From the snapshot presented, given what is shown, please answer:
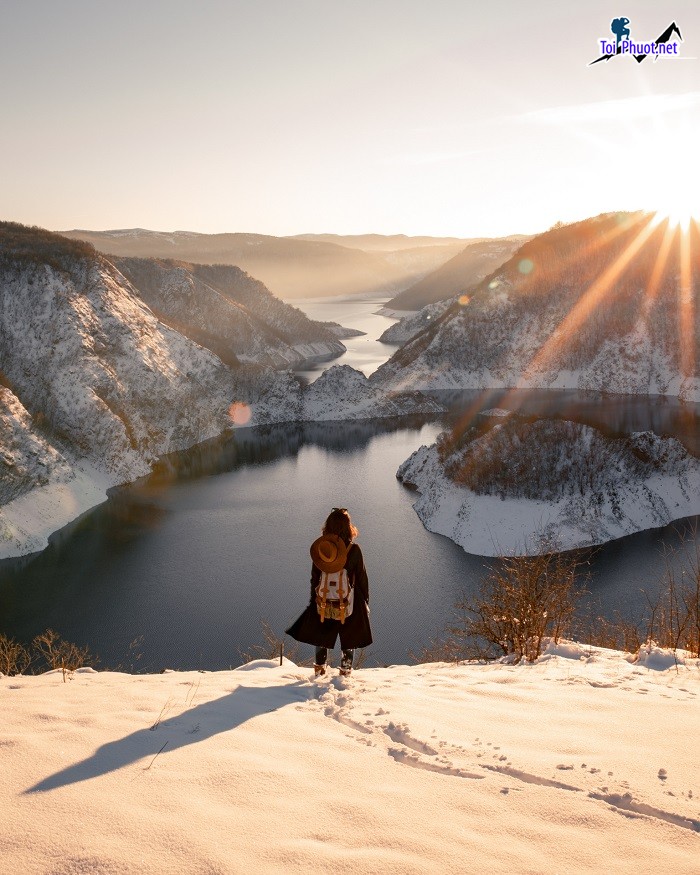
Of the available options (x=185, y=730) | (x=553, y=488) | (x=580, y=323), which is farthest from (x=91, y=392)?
(x=580, y=323)

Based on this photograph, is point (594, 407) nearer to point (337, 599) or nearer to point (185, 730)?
point (337, 599)

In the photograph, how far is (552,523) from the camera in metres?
45.0

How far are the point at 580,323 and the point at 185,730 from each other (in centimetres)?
12835

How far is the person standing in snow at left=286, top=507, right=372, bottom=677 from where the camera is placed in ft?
29.3

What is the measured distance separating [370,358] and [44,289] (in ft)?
322

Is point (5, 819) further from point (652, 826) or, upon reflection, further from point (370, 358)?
point (370, 358)

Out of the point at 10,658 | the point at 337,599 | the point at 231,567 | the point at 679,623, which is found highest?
the point at 337,599

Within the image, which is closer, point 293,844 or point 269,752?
point 293,844

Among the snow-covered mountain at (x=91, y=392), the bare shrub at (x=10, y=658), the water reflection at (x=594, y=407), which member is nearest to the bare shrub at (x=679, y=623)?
the bare shrub at (x=10, y=658)

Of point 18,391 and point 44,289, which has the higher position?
point 44,289

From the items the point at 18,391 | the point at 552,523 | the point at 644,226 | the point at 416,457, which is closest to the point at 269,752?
the point at 552,523

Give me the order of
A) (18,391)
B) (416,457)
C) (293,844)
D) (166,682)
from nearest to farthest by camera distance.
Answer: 1. (293,844)
2. (166,682)
3. (416,457)
4. (18,391)

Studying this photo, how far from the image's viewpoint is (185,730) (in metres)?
6.03

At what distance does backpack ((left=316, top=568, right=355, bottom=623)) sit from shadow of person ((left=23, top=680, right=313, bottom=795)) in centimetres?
112
